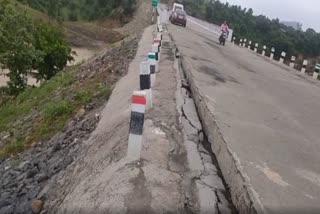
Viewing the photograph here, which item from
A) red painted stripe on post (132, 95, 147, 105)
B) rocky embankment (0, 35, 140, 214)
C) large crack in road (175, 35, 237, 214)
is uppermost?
red painted stripe on post (132, 95, 147, 105)

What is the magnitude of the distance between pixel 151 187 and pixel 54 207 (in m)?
1.60

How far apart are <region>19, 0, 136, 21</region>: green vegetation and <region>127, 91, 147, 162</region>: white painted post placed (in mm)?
72264

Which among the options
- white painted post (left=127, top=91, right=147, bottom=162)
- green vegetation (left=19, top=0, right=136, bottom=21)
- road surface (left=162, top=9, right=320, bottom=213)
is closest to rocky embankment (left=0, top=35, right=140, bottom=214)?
white painted post (left=127, top=91, right=147, bottom=162)

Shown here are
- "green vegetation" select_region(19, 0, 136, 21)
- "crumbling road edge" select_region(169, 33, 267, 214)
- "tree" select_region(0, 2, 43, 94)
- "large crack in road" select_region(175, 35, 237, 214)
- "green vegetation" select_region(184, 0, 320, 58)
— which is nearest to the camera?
"crumbling road edge" select_region(169, 33, 267, 214)

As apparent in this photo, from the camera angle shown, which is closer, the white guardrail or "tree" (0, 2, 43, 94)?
"tree" (0, 2, 43, 94)

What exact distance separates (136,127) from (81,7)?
80.7 metres

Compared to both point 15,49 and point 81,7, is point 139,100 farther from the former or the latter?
point 81,7

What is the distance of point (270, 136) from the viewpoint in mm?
7754

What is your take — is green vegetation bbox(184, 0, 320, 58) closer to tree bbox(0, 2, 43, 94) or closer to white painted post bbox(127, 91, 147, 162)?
tree bbox(0, 2, 43, 94)

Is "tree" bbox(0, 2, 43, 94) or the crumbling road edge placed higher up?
the crumbling road edge

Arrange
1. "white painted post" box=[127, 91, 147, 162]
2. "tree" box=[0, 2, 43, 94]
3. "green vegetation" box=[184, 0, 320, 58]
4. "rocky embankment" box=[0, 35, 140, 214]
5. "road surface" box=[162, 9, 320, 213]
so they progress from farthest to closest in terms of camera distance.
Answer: "green vegetation" box=[184, 0, 320, 58] → "tree" box=[0, 2, 43, 94] → "rocky embankment" box=[0, 35, 140, 214] → "white painted post" box=[127, 91, 147, 162] → "road surface" box=[162, 9, 320, 213]

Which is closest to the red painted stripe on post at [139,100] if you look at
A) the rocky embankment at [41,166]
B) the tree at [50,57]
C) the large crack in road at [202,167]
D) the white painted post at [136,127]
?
the white painted post at [136,127]

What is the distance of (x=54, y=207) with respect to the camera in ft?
19.8

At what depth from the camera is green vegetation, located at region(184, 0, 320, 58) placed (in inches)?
2751
